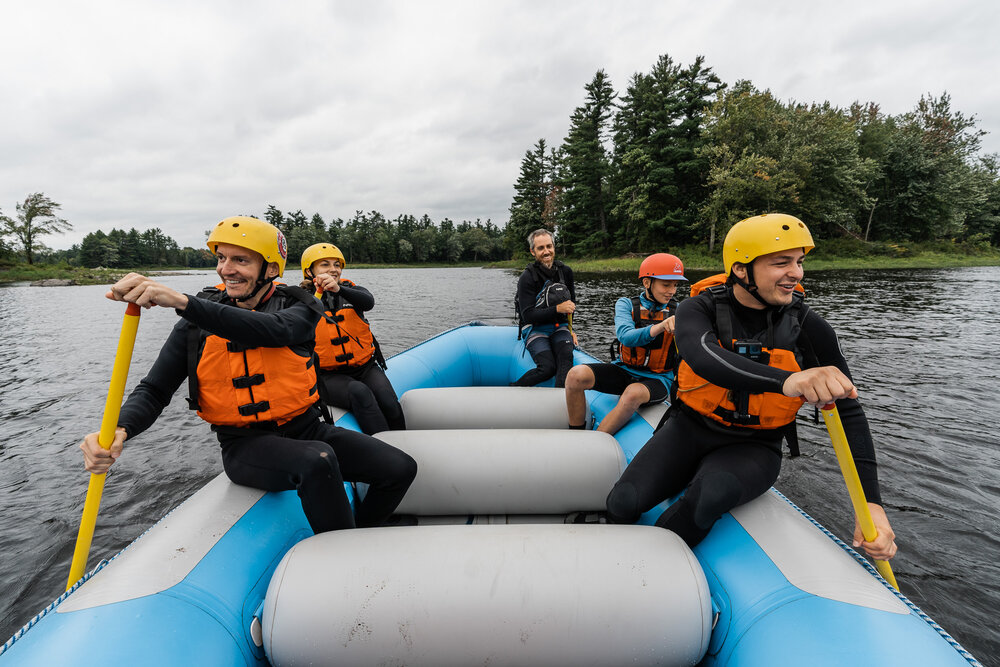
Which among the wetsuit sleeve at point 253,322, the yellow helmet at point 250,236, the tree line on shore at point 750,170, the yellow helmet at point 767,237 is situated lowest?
the wetsuit sleeve at point 253,322

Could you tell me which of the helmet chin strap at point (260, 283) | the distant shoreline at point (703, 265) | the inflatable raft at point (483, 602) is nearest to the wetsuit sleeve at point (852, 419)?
the inflatable raft at point (483, 602)

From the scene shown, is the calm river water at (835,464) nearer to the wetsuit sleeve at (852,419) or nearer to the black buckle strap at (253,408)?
the wetsuit sleeve at (852,419)

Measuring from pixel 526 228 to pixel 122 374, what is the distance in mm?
45586

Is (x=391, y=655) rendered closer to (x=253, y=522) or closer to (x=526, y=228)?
(x=253, y=522)

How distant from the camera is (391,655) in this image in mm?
1505

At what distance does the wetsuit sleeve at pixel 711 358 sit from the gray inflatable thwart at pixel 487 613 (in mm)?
766

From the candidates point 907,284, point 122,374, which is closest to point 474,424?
point 122,374

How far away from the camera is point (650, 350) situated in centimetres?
339

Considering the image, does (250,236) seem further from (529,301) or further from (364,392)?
(529,301)

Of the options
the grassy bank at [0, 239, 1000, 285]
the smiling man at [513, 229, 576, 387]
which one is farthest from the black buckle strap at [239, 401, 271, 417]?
the grassy bank at [0, 239, 1000, 285]

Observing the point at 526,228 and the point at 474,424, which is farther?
the point at 526,228

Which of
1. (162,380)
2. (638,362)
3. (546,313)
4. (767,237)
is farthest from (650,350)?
(162,380)

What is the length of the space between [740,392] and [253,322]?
7.35ft

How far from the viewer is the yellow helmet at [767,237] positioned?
6.45 feet
